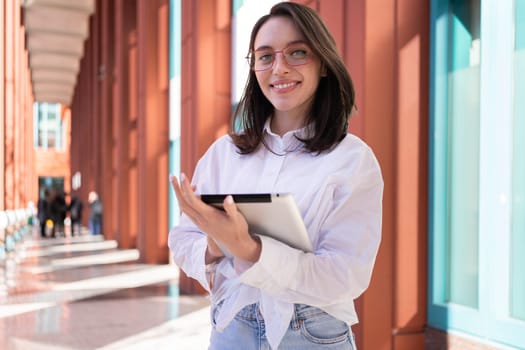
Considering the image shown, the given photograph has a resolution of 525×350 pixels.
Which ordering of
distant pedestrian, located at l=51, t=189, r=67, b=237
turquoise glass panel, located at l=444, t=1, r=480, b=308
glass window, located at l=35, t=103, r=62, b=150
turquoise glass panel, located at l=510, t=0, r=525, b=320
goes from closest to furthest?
turquoise glass panel, located at l=510, t=0, r=525, b=320, turquoise glass panel, located at l=444, t=1, r=480, b=308, distant pedestrian, located at l=51, t=189, r=67, b=237, glass window, located at l=35, t=103, r=62, b=150

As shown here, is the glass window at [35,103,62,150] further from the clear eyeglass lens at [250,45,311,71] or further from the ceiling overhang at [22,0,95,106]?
the clear eyeglass lens at [250,45,311,71]

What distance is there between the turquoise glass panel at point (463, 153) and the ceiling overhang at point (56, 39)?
2320 centimetres

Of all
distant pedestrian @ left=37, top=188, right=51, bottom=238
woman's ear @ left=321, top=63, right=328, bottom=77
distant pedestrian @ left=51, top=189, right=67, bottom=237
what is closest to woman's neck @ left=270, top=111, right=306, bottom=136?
woman's ear @ left=321, top=63, right=328, bottom=77

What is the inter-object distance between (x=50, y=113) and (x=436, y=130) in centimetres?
5432

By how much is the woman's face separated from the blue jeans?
55 centimetres

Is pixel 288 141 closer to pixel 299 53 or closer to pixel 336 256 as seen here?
pixel 299 53

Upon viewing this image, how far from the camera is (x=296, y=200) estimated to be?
1504mm

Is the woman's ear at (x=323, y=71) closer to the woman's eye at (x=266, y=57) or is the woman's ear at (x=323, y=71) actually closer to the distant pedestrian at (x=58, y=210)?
the woman's eye at (x=266, y=57)

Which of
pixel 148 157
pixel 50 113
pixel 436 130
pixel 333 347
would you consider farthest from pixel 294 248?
pixel 50 113

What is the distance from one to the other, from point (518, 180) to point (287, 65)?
2854 millimetres

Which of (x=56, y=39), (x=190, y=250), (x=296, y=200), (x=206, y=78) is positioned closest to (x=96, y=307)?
(x=206, y=78)

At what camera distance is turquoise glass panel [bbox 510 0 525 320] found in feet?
12.6

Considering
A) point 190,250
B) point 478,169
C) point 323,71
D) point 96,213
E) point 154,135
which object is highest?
point 154,135

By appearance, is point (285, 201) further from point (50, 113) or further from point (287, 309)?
point (50, 113)
